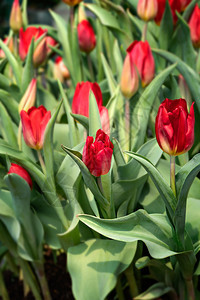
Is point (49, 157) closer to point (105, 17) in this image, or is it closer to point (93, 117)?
point (93, 117)

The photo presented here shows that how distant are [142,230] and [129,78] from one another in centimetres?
28

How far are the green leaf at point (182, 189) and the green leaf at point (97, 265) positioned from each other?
94mm

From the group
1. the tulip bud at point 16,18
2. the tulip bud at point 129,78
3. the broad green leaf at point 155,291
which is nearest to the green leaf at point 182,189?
the broad green leaf at point 155,291

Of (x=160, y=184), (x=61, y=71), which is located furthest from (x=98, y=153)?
(x=61, y=71)

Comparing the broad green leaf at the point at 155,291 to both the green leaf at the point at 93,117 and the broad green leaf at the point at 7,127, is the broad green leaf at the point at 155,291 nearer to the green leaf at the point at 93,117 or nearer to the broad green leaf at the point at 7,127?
the green leaf at the point at 93,117

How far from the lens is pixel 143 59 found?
0.79 meters

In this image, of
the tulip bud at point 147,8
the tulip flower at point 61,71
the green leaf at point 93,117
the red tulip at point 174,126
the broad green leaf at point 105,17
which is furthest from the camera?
the tulip flower at point 61,71

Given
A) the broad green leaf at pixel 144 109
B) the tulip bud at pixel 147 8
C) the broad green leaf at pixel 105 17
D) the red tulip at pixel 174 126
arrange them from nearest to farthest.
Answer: the red tulip at pixel 174 126 → the broad green leaf at pixel 144 109 → the tulip bud at pixel 147 8 → the broad green leaf at pixel 105 17

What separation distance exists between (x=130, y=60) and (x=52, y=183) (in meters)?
0.25

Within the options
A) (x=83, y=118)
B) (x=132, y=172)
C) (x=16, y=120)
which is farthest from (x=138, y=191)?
(x=16, y=120)

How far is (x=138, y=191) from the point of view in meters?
0.74

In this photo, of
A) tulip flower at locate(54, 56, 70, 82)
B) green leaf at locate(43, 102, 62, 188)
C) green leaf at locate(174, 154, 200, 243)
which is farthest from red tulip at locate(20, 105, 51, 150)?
tulip flower at locate(54, 56, 70, 82)

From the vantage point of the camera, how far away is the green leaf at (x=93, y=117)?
65 centimetres

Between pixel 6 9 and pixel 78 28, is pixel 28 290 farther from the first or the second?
pixel 6 9
